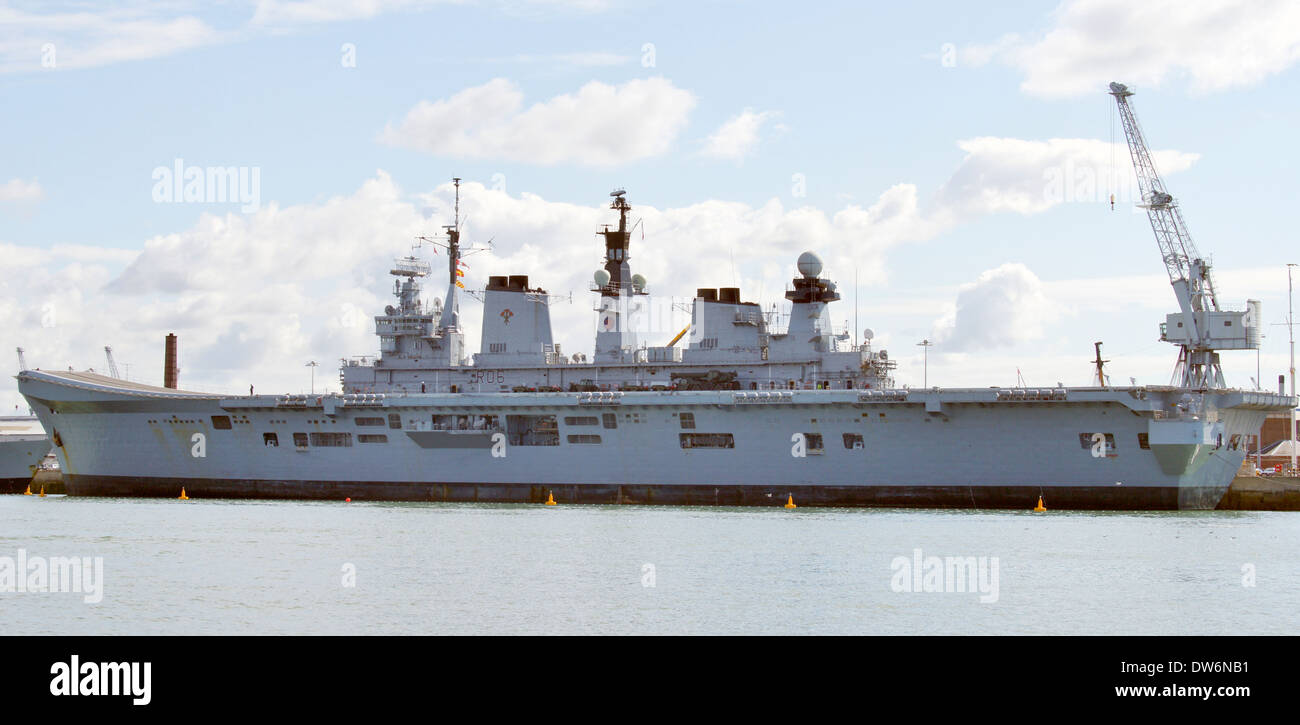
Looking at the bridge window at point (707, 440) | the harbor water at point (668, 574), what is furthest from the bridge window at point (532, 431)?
the harbor water at point (668, 574)

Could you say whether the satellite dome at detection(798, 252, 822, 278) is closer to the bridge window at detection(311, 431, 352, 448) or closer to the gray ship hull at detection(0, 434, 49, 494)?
the bridge window at detection(311, 431, 352, 448)

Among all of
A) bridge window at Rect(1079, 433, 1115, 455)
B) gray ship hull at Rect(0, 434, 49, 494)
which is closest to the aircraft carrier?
bridge window at Rect(1079, 433, 1115, 455)

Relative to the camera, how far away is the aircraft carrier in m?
32.9

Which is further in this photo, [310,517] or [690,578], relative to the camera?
[310,517]

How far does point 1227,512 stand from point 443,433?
2244cm

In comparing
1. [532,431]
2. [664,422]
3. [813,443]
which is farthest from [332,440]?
[813,443]

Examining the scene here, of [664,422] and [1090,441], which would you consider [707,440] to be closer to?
[664,422]

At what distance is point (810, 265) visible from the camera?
39031mm

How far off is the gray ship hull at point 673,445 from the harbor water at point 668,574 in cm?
143

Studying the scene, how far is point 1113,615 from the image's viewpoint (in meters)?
17.7

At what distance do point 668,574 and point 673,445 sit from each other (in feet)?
49.2

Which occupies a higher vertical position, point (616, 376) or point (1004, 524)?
point (616, 376)
